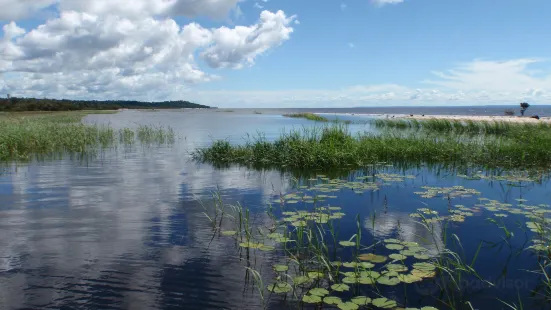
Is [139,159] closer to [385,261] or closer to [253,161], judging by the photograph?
[253,161]

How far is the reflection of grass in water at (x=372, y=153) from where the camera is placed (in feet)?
63.0

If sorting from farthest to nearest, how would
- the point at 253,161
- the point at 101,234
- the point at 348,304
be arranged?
the point at 253,161 < the point at 101,234 < the point at 348,304

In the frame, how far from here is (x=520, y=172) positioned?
1698 centimetres

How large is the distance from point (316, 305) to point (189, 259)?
3055mm

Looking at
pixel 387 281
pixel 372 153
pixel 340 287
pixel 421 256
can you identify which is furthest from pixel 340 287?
pixel 372 153

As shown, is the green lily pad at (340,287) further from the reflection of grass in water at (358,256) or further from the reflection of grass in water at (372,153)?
the reflection of grass in water at (372,153)

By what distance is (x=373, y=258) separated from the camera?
24.3 ft

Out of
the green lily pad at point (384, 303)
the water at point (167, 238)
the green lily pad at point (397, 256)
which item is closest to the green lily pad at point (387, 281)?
the water at point (167, 238)

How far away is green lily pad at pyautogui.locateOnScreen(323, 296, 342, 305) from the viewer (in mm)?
5793

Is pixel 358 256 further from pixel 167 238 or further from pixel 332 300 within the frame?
pixel 167 238

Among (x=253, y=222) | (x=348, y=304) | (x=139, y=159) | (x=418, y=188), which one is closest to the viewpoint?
(x=348, y=304)

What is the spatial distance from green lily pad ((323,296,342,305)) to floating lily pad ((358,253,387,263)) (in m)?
1.70

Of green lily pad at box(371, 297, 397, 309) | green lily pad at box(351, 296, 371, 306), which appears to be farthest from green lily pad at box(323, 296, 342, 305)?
green lily pad at box(371, 297, 397, 309)

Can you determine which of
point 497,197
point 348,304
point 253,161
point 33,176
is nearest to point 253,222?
point 348,304
